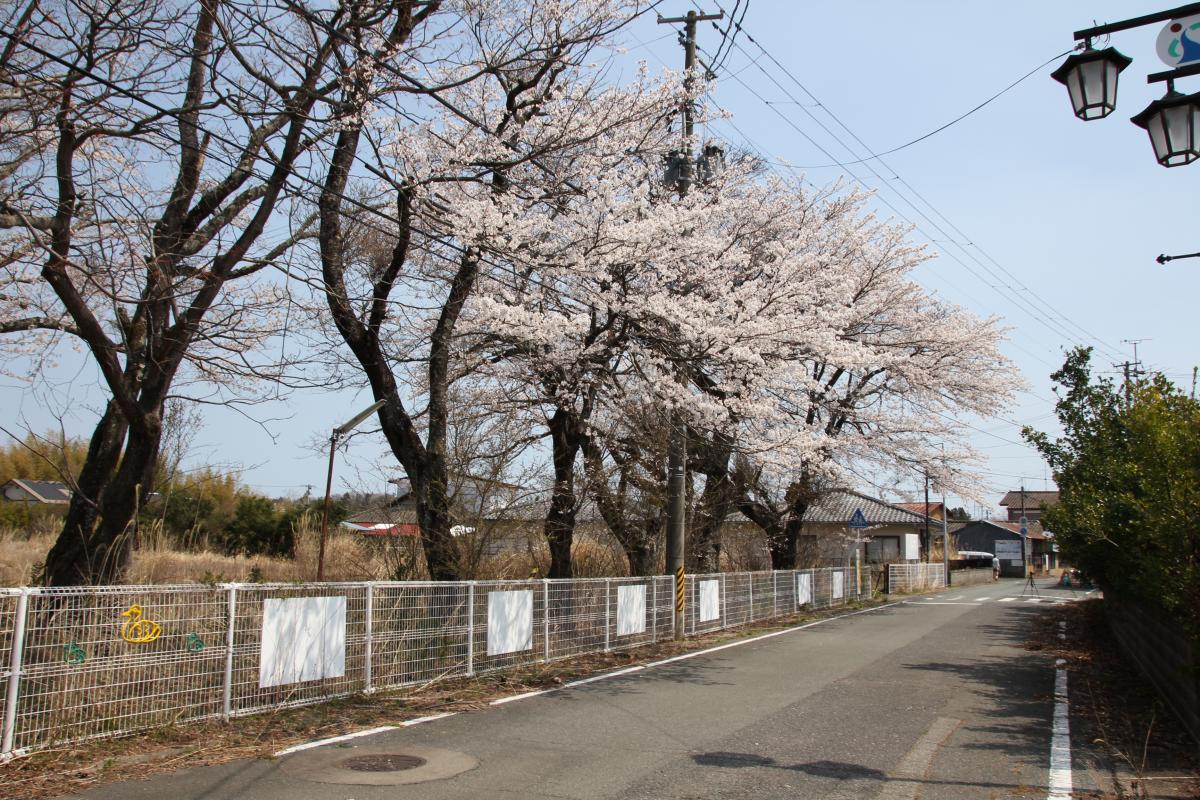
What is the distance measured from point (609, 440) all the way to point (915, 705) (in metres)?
8.94

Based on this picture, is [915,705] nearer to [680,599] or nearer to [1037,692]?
[1037,692]

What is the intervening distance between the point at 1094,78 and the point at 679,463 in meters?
10.8

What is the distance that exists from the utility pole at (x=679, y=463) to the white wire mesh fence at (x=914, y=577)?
890 inches

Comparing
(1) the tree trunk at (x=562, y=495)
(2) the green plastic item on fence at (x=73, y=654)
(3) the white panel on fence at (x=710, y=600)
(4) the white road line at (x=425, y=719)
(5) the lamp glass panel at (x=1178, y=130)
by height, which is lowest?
(4) the white road line at (x=425, y=719)

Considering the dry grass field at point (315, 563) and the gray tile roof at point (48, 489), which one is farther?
the gray tile roof at point (48, 489)

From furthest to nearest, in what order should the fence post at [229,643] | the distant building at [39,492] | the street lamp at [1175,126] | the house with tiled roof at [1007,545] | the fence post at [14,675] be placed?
the house with tiled roof at [1007,545] → the distant building at [39,492] → the fence post at [229,643] → the street lamp at [1175,126] → the fence post at [14,675]

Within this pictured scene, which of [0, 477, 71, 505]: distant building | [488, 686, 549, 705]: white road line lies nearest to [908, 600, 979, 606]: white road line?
[488, 686, 549, 705]: white road line

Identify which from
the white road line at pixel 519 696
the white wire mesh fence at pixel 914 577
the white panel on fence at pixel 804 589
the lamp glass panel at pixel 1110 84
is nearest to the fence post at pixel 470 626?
the white road line at pixel 519 696

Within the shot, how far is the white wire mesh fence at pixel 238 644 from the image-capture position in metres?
6.50

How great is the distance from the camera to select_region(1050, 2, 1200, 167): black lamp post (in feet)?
21.1

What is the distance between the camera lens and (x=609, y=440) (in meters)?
17.7

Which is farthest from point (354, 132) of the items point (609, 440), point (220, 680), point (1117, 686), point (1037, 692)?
point (1117, 686)

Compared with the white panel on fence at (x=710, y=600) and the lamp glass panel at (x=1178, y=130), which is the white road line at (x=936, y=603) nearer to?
the white panel on fence at (x=710, y=600)

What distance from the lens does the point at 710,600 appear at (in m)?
18.2
